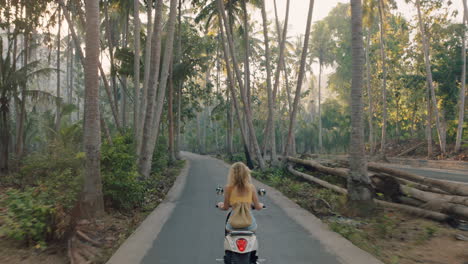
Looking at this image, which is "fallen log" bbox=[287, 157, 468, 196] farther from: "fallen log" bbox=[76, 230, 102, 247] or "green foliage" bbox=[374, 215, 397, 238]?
"fallen log" bbox=[76, 230, 102, 247]

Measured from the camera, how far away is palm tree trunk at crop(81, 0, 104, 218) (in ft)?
26.8

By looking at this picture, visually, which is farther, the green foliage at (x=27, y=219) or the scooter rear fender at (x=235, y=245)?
the green foliage at (x=27, y=219)

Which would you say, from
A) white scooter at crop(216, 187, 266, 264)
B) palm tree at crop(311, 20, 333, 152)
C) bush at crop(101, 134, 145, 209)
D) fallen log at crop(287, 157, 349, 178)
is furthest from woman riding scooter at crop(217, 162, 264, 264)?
palm tree at crop(311, 20, 333, 152)

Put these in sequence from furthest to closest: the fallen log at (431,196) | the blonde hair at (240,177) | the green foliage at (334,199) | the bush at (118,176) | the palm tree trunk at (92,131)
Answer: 1. the green foliage at (334,199)
2. the bush at (118,176)
3. the palm tree trunk at (92,131)
4. the fallen log at (431,196)
5. the blonde hair at (240,177)

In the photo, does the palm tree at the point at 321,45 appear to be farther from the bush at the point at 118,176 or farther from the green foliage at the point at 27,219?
the green foliage at the point at 27,219

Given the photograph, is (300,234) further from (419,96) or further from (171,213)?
(419,96)

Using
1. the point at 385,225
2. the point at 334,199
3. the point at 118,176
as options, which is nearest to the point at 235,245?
the point at 385,225

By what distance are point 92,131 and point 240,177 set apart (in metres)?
4.94

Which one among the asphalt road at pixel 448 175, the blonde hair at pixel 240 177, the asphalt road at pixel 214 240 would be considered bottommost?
the asphalt road at pixel 214 240

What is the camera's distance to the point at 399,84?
36188 mm

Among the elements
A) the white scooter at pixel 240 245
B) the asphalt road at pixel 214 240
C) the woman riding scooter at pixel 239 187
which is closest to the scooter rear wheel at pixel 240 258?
the white scooter at pixel 240 245

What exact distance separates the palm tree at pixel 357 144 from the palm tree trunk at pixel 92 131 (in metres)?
5.93

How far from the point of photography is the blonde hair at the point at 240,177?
14.8ft

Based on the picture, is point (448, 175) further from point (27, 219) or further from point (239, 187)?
point (27, 219)
